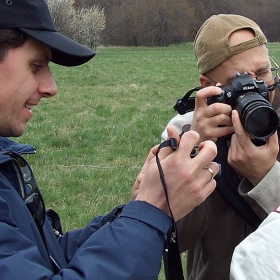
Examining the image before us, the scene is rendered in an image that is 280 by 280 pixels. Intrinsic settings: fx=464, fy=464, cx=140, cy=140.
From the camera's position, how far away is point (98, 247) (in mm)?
1295

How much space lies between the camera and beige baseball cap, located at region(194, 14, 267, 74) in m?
2.20

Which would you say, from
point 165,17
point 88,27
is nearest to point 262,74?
point 88,27

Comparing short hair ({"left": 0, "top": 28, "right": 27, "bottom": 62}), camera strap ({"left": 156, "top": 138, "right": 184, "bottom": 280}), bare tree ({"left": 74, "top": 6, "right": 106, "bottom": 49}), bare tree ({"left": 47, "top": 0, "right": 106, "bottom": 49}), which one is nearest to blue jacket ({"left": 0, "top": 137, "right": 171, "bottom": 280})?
camera strap ({"left": 156, "top": 138, "right": 184, "bottom": 280})

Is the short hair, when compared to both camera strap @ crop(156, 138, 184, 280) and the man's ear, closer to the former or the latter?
camera strap @ crop(156, 138, 184, 280)

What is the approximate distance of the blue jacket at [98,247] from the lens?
122 centimetres

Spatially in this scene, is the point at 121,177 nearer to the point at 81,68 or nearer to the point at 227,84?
the point at 227,84

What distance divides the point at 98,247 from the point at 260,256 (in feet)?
1.54

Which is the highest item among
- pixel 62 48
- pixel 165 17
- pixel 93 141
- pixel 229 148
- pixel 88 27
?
pixel 62 48

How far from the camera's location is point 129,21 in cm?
5153

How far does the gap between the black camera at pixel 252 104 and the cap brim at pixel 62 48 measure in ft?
2.15

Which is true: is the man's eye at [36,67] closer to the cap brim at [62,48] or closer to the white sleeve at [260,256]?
the cap brim at [62,48]

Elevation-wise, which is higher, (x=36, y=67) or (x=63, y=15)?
(x=36, y=67)

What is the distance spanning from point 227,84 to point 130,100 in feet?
26.8

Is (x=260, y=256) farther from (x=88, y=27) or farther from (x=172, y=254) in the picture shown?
(x=88, y=27)
